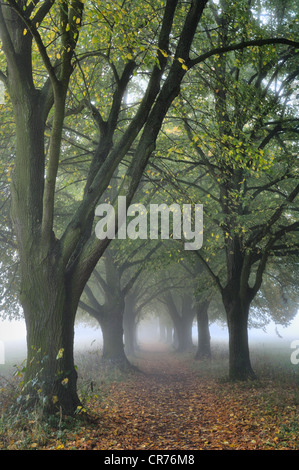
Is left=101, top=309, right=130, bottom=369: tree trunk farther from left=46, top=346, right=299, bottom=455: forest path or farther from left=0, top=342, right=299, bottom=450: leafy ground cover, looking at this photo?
left=0, top=342, right=299, bottom=450: leafy ground cover

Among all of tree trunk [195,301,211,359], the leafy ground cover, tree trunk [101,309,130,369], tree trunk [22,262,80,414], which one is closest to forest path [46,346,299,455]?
the leafy ground cover

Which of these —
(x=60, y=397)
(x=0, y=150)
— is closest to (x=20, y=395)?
(x=60, y=397)

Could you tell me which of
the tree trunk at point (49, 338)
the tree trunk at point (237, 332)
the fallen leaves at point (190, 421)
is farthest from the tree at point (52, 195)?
the tree trunk at point (237, 332)

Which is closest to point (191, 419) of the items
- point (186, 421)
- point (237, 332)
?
point (186, 421)

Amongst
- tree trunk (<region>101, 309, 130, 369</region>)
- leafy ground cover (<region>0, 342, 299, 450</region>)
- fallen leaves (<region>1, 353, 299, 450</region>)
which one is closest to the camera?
leafy ground cover (<region>0, 342, 299, 450</region>)

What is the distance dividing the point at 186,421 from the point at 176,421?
206mm

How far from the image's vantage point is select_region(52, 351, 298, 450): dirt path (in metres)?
5.27

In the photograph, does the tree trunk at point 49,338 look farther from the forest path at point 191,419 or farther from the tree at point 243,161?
the tree at point 243,161

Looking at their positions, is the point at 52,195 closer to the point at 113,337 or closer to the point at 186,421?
the point at 186,421

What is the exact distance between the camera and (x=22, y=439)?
479 cm

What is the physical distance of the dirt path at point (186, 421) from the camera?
5.27 m

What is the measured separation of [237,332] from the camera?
11.6m
